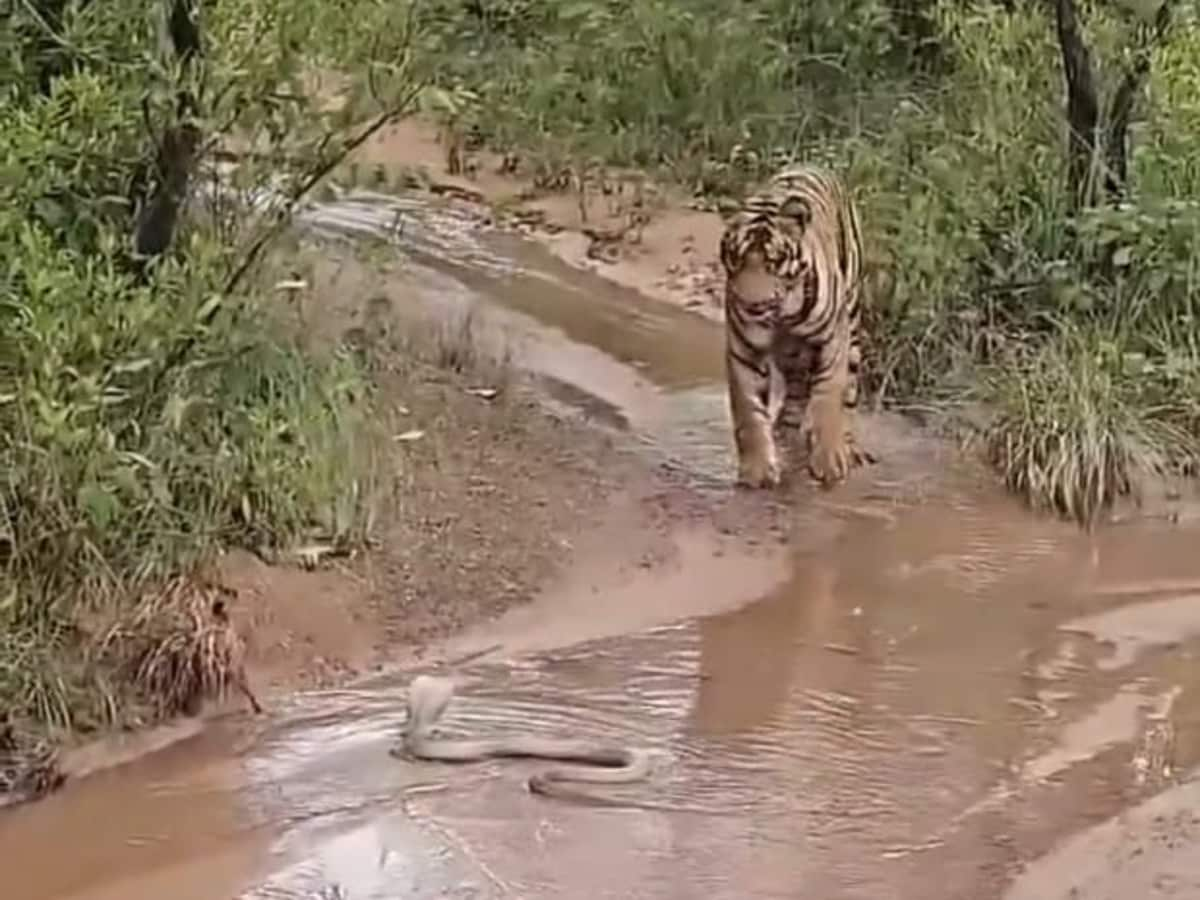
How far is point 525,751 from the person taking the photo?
212 inches

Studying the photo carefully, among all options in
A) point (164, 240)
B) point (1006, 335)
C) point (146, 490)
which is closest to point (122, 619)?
point (146, 490)

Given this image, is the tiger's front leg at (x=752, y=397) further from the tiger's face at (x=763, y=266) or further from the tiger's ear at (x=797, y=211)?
the tiger's ear at (x=797, y=211)

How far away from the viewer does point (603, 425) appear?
7891mm

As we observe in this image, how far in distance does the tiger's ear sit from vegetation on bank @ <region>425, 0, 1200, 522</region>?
2.98 ft

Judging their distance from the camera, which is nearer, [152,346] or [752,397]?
[152,346]

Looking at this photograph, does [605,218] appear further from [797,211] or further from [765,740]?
[765,740]


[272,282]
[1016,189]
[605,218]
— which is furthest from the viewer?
[605,218]

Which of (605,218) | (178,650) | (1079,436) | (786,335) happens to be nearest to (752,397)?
(786,335)

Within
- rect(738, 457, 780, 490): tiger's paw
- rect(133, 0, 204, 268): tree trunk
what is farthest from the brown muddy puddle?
rect(133, 0, 204, 268): tree trunk

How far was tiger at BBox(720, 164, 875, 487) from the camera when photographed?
23.3ft

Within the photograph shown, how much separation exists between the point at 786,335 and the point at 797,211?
1.27 ft

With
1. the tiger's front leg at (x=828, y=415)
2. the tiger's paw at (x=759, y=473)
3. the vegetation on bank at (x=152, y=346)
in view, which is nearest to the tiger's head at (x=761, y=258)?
the tiger's front leg at (x=828, y=415)

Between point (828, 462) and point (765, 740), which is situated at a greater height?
point (828, 462)

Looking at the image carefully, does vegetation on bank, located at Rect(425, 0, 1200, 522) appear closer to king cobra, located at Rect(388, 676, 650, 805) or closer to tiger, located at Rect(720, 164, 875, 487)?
tiger, located at Rect(720, 164, 875, 487)
